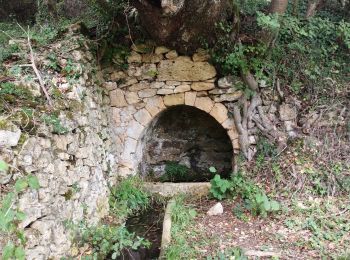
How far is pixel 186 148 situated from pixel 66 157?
3.20m

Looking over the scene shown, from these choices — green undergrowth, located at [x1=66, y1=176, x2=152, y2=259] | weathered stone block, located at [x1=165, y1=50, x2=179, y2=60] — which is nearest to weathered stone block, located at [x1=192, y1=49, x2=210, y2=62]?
weathered stone block, located at [x1=165, y1=50, x2=179, y2=60]

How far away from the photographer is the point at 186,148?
673cm

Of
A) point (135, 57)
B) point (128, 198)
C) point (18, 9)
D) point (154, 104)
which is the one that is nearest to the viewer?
point (128, 198)

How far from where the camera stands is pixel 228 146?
6.54 meters

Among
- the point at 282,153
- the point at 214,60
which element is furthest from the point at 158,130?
the point at 282,153

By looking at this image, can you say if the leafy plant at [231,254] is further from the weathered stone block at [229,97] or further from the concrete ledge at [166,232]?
the weathered stone block at [229,97]

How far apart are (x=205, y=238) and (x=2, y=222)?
2685mm

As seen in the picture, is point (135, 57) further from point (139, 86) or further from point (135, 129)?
point (135, 129)

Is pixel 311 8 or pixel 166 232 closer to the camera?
pixel 166 232

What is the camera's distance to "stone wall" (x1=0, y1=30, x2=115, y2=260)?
303cm

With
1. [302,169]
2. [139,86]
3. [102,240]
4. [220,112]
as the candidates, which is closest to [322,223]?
[302,169]

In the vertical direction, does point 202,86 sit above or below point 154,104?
above

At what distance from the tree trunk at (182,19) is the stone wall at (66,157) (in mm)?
1031

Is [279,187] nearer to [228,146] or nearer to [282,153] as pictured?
[282,153]
